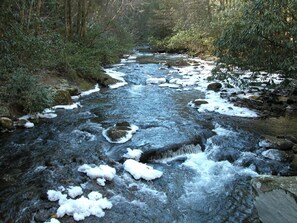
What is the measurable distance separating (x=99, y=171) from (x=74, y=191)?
0.69 m

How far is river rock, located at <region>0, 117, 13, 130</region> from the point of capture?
23.0 feet

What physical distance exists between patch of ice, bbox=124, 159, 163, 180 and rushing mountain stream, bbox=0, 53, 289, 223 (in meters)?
0.02

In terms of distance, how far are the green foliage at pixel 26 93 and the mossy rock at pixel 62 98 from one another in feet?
4.47

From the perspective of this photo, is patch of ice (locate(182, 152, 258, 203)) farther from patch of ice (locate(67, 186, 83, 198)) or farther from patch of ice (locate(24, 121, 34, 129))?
patch of ice (locate(24, 121, 34, 129))

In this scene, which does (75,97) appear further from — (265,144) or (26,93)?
(265,144)

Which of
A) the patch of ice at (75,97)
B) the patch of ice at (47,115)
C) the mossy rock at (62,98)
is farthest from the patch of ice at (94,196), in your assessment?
the patch of ice at (75,97)

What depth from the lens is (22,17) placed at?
33.8 ft

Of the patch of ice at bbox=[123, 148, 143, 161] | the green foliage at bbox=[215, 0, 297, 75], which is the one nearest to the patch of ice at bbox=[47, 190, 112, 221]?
the patch of ice at bbox=[123, 148, 143, 161]

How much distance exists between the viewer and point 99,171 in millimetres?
5156

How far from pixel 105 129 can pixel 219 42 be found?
4533 mm

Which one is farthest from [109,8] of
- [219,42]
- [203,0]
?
[219,42]

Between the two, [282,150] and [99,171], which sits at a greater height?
[99,171]

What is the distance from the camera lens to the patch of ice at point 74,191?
449cm

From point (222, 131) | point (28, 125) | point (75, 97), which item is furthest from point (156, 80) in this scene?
point (28, 125)
